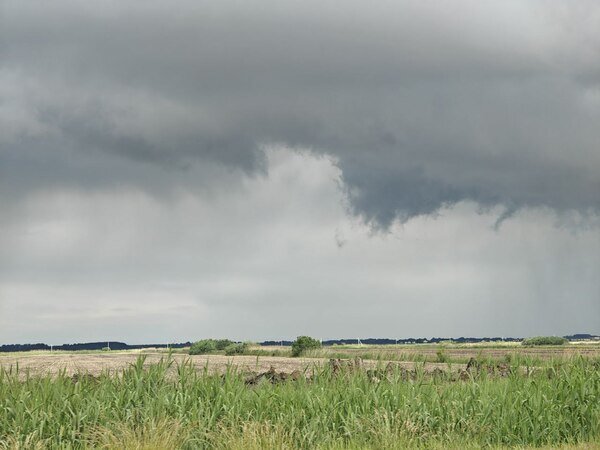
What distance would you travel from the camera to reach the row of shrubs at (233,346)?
39616 mm

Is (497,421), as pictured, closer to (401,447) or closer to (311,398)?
(401,447)

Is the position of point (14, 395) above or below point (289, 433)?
above

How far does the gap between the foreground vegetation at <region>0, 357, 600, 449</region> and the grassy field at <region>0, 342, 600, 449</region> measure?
0.09ft

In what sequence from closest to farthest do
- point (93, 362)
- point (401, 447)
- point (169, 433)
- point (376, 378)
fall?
point (169, 433) → point (401, 447) → point (376, 378) → point (93, 362)

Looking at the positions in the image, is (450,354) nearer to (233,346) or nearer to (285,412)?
(233,346)

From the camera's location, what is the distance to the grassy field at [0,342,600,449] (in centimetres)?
1371

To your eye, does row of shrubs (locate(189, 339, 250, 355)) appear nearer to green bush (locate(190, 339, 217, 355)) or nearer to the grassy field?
green bush (locate(190, 339, 217, 355))

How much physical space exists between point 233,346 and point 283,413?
32836 millimetres

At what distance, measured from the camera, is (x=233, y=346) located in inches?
1865

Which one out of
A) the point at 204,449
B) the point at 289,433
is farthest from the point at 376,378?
the point at 204,449

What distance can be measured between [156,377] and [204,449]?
218cm

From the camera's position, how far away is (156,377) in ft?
50.4

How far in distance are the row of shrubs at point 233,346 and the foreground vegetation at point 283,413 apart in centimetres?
2102

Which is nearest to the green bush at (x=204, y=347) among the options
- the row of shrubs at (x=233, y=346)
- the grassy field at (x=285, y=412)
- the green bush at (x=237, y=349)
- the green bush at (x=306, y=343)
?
the row of shrubs at (x=233, y=346)
